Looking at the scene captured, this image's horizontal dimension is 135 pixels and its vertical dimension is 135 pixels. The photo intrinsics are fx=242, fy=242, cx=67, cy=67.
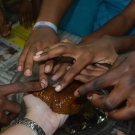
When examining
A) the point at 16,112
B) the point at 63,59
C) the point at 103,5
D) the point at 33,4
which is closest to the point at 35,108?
the point at 16,112

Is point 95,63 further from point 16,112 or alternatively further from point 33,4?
point 33,4

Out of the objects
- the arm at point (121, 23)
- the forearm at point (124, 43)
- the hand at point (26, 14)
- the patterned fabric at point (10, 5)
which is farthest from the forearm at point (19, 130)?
the patterned fabric at point (10, 5)

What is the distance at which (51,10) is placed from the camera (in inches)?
34.6

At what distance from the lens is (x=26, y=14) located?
1.31 meters

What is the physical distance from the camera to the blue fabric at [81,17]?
116 cm

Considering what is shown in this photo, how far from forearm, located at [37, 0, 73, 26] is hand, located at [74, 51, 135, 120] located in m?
0.39

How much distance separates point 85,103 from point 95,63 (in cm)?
12

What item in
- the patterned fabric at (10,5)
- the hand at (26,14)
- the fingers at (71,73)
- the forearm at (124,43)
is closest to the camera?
the fingers at (71,73)

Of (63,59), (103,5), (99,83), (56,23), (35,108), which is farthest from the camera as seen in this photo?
(103,5)

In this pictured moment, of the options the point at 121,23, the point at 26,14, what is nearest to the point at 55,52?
the point at 121,23

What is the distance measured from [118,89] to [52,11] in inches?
19.0

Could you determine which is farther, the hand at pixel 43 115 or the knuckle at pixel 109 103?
the hand at pixel 43 115

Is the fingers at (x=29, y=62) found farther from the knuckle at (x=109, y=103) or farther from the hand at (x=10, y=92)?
the knuckle at (x=109, y=103)

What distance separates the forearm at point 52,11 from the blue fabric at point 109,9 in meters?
0.28
